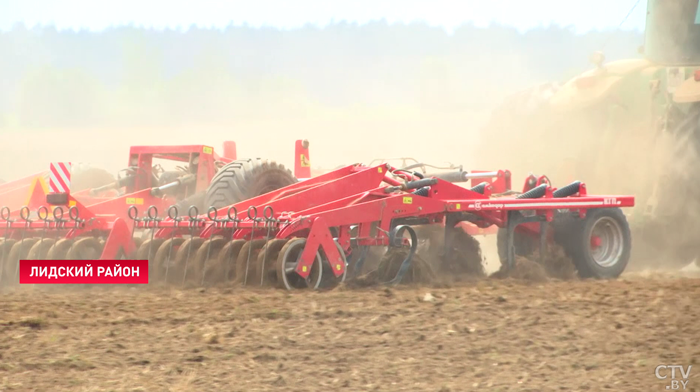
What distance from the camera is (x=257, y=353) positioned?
4.64 m

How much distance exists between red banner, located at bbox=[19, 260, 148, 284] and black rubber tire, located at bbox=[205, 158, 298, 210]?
42.6 inches

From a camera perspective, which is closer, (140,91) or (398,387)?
(398,387)

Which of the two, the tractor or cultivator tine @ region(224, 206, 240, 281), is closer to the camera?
cultivator tine @ region(224, 206, 240, 281)

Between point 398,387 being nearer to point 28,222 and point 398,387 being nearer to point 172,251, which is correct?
point 172,251

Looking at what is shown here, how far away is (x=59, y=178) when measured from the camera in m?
11.5

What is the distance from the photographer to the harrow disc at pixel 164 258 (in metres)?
7.37

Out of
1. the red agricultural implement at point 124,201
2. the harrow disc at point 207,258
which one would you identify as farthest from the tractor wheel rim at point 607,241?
the harrow disc at point 207,258

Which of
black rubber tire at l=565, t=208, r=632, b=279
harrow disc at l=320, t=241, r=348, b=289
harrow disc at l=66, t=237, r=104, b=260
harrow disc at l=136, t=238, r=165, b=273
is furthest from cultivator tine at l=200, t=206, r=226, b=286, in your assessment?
black rubber tire at l=565, t=208, r=632, b=279

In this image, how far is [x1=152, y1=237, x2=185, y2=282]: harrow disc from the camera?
737 cm

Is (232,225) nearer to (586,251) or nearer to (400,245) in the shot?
(400,245)

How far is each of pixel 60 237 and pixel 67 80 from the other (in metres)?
15.4

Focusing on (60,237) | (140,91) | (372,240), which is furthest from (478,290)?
(140,91)

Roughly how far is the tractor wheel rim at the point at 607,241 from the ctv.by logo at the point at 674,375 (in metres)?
4.38

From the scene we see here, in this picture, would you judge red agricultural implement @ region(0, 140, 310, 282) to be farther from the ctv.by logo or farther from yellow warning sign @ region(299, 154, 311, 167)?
the ctv.by logo
